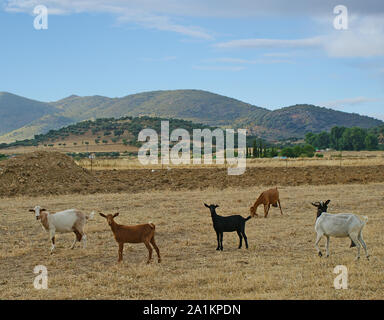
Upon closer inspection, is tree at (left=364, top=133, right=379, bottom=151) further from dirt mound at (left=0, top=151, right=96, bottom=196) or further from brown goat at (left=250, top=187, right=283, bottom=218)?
brown goat at (left=250, top=187, right=283, bottom=218)

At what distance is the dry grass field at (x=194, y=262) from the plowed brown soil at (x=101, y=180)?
32.3 feet

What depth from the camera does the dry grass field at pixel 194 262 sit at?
8688mm

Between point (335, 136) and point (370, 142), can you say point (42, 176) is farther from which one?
point (335, 136)

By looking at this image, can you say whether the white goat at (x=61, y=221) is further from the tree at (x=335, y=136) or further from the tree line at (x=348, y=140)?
the tree at (x=335, y=136)

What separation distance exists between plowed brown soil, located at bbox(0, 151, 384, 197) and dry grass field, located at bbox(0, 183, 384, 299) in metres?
9.84

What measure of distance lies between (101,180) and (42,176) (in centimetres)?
456

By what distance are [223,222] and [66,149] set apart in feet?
320

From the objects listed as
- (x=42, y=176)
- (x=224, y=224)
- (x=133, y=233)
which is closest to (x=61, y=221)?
(x=133, y=233)

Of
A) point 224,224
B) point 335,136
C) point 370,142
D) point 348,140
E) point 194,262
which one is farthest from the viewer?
point 335,136

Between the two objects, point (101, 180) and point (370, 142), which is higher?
point (370, 142)

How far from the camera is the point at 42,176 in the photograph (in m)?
31.9

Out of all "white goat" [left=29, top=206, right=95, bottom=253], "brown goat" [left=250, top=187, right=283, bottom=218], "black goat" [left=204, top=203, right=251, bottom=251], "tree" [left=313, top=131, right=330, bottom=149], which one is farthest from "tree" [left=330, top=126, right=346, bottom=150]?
"white goat" [left=29, top=206, right=95, bottom=253]
